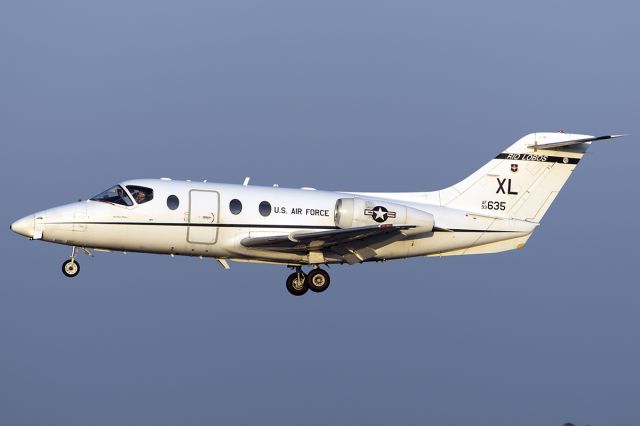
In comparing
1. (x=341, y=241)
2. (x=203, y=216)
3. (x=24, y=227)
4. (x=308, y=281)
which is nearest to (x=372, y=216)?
(x=341, y=241)

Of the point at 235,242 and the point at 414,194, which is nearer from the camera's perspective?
the point at 235,242

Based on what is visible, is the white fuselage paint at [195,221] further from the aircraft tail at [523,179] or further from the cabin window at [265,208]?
the aircraft tail at [523,179]

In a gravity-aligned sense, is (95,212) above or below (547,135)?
below

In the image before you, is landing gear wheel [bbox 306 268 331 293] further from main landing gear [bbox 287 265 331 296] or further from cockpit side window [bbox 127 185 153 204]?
cockpit side window [bbox 127 185 153 204]

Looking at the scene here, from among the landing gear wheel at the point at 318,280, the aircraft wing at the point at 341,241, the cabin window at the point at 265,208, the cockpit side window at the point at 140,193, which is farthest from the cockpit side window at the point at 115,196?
the landing gear wheel at the point at 318,280

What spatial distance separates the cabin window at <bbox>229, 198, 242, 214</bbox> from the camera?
1278 inches

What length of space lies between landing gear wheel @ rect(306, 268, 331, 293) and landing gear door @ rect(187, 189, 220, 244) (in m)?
3.08

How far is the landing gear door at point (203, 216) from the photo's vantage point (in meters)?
32.2

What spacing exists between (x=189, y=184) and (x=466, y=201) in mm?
8026

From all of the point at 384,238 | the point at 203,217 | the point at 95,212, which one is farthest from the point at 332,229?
the point at 95,212

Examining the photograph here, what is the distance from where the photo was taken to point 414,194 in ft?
114

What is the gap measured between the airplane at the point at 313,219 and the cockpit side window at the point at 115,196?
0.09ft

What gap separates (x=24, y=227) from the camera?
31.9 m

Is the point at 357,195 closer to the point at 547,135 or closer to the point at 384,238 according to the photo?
the point at 384,238
